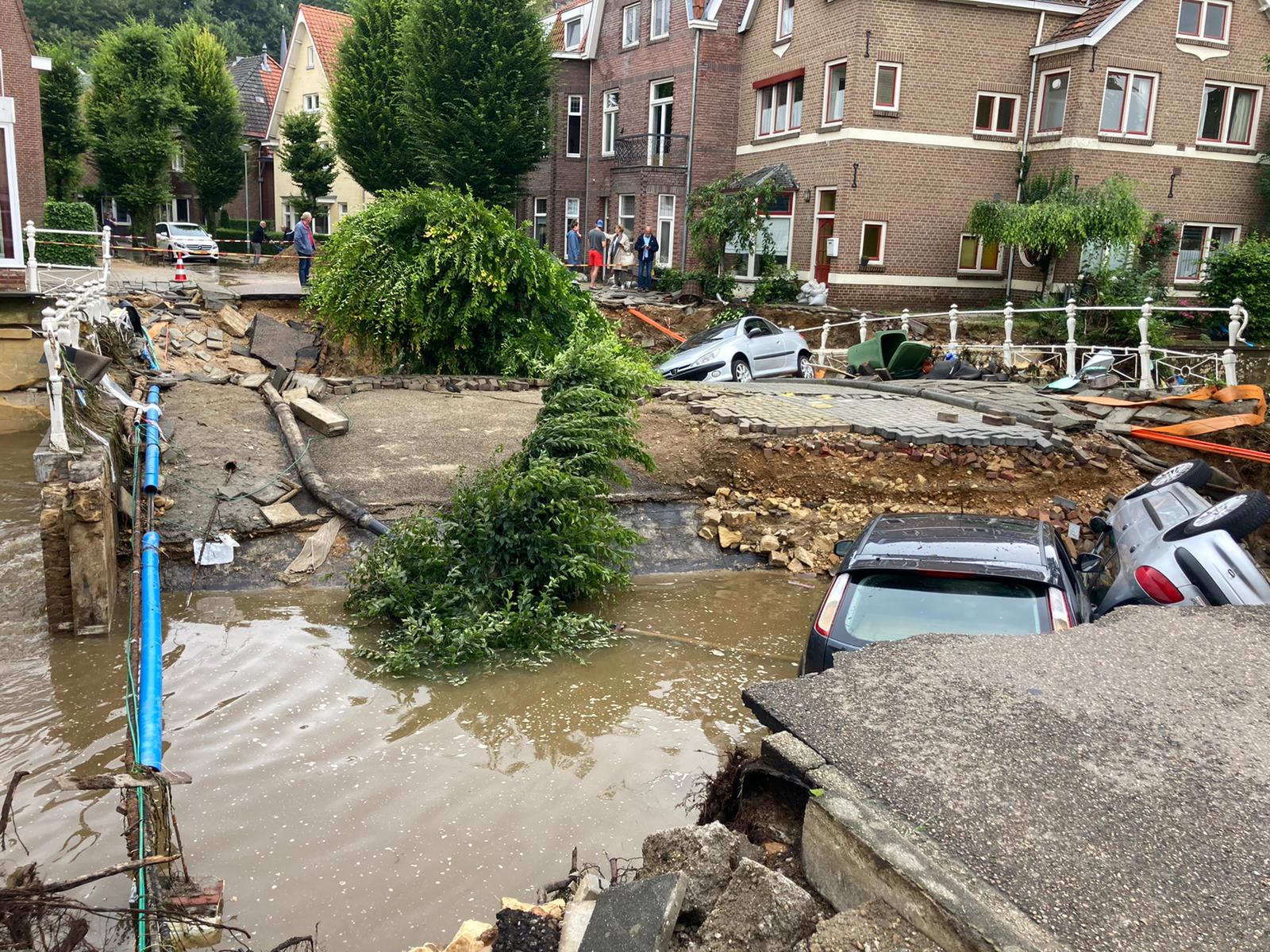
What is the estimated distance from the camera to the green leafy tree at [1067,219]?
2194 cm

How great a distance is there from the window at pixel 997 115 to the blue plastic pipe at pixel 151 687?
2430 centimetres

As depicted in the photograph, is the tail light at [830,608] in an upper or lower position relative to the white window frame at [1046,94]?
lower

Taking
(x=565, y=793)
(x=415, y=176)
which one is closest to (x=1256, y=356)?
(x=565, y=793)

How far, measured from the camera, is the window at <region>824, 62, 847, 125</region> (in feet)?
83.0

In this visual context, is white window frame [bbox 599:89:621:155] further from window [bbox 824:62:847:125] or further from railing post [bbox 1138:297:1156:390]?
railing post [bbox 1138:297:1156:390]

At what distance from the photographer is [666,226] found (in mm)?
31484

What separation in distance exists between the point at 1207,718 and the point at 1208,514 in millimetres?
3557

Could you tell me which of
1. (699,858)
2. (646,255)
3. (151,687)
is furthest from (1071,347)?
(646,255)

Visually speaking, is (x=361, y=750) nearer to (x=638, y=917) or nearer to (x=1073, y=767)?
(x=638, y=917)

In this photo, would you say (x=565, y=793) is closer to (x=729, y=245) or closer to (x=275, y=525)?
(x=275, y=525)

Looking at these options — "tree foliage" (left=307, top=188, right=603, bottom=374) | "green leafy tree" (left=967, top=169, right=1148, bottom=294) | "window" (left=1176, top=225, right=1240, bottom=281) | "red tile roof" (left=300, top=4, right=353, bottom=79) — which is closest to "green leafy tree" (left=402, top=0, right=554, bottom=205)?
"tree foliage" (left=307, top=188, right=603, bottom=374)

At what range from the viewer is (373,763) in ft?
21.7

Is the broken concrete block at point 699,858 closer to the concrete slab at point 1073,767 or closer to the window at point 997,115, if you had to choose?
the concrete slab at point 1073,767

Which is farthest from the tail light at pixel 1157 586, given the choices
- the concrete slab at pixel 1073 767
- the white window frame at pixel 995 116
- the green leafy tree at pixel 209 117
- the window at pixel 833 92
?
the green leafy tree at pixel 209 117
